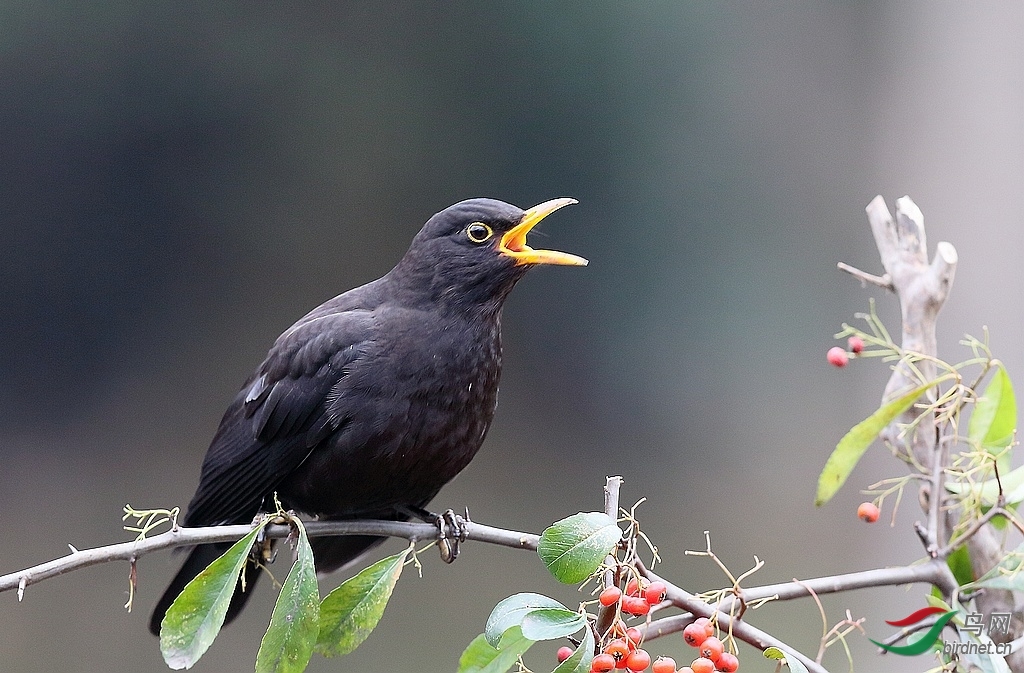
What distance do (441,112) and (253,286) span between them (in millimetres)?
882

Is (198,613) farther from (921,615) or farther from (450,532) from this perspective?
(921,615)

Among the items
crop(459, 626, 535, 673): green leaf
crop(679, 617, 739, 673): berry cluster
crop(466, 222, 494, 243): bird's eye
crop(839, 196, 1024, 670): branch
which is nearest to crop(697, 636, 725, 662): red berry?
crop(679, 617, 739, 673): berry cluster

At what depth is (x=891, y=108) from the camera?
3881 millimetres

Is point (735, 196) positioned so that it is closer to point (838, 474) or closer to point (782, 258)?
point (782, 258)

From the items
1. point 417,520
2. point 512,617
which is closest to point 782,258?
point 417,520

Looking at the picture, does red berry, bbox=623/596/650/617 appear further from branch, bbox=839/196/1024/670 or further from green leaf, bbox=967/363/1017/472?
green leaf, bbox=967/363/1017/472

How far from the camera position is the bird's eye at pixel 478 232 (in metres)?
1.82

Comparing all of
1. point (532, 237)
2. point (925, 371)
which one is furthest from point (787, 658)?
point (532, 237)

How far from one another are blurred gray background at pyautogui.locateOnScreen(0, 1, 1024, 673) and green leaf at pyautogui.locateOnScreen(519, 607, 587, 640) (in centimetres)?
231

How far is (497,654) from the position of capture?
4.12 feet

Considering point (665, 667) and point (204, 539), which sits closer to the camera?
point (665, 667)

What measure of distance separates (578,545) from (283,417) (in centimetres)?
86

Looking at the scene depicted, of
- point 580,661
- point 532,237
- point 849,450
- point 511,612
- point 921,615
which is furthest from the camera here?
point 532,237

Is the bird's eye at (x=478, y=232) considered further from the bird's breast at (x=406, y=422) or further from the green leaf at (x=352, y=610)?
the green leaf at (x=352, y=610)
